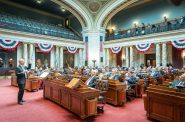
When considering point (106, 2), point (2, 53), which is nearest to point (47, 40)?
point (2, 53)

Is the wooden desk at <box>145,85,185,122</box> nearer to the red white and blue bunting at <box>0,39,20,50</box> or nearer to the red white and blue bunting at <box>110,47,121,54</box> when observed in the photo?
the red white and blue bunting at <box>0,39,20,50</box>

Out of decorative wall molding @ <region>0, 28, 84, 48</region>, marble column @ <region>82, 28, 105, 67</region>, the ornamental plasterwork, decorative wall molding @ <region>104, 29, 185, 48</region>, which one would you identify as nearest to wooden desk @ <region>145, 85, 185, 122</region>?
decorative wall molding @ <region>104, 29, 185, 48</region>

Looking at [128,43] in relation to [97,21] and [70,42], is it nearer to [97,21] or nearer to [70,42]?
[97,21]

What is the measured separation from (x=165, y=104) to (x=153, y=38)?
49.5 feet

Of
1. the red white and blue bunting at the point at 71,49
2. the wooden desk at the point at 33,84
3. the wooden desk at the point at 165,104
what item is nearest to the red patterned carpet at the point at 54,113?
the wooden desk at the point at 165,104

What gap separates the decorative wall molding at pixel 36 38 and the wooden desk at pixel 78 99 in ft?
41.0

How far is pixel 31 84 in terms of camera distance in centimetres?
908

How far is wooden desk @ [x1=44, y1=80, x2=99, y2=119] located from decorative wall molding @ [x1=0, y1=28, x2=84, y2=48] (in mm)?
12492

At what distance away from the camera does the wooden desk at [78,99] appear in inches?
182

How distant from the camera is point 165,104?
167 inches

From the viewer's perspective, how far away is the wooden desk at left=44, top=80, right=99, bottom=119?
4.63 metres

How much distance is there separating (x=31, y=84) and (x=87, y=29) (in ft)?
50.6

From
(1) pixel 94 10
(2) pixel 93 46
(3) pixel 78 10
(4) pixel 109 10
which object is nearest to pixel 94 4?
(1) pixel 94 10

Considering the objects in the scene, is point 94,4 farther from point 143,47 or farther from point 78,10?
point 143,47
